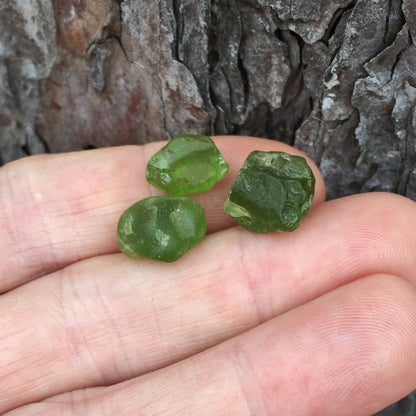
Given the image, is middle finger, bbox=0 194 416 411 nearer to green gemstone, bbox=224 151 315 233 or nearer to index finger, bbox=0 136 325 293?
green gemstone, bbox=224 151 315 233

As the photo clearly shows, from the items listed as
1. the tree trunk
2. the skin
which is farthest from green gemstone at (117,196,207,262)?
the tree trunk

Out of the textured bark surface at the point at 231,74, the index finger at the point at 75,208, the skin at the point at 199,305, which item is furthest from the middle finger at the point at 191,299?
the textured bark surface at the point at 231,74

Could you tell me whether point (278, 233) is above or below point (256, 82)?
below

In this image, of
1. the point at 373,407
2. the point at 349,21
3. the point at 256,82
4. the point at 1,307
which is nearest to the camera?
the point at 373,407

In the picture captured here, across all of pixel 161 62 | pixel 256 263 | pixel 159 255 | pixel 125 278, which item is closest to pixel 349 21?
pixel 161 62

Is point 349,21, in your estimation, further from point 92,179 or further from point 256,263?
point 92,179

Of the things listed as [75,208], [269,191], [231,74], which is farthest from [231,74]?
[75,208]

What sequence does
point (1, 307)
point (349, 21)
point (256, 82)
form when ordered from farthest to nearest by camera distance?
point (256, 82)
point (1, 307)
point (349, 21)

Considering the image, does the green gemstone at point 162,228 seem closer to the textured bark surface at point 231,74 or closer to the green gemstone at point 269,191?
the green gemstone at point 269,191
